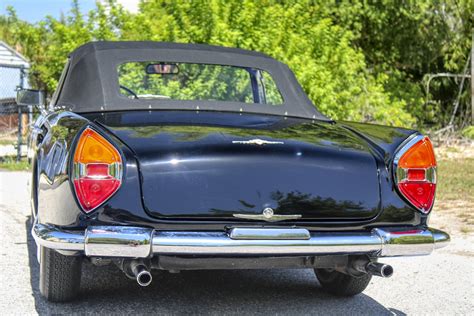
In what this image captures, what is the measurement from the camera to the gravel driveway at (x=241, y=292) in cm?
455

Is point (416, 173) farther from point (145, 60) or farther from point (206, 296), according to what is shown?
point (145, 60)

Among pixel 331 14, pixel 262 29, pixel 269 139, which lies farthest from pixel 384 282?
pixel 331 14

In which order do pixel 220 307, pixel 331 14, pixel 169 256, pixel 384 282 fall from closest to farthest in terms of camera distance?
pixel 169 256 → pixel 220 307 → pixel 384 282 → pixel 331 14

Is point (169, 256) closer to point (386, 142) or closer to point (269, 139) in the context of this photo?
point (269, 139)

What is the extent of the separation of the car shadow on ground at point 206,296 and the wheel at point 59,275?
0.26 feet

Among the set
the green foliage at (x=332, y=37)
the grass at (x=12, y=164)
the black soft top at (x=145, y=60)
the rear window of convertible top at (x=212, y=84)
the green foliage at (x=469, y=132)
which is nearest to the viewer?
the black soft top at (x=145, y=60)

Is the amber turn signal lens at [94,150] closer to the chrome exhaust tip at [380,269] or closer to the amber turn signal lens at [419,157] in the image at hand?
the chrome exhaust tip at [380,269]

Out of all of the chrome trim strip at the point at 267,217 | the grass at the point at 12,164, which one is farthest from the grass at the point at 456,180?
the grass at the point at 12,164

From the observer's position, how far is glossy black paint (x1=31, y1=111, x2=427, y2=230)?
3752 mm

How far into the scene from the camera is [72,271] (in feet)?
14.0

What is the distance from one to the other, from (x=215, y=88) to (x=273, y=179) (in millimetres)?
1836

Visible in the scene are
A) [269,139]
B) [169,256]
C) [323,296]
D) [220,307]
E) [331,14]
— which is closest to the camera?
[169,256]

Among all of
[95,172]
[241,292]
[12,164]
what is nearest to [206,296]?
[241,292]

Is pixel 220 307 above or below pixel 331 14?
below
